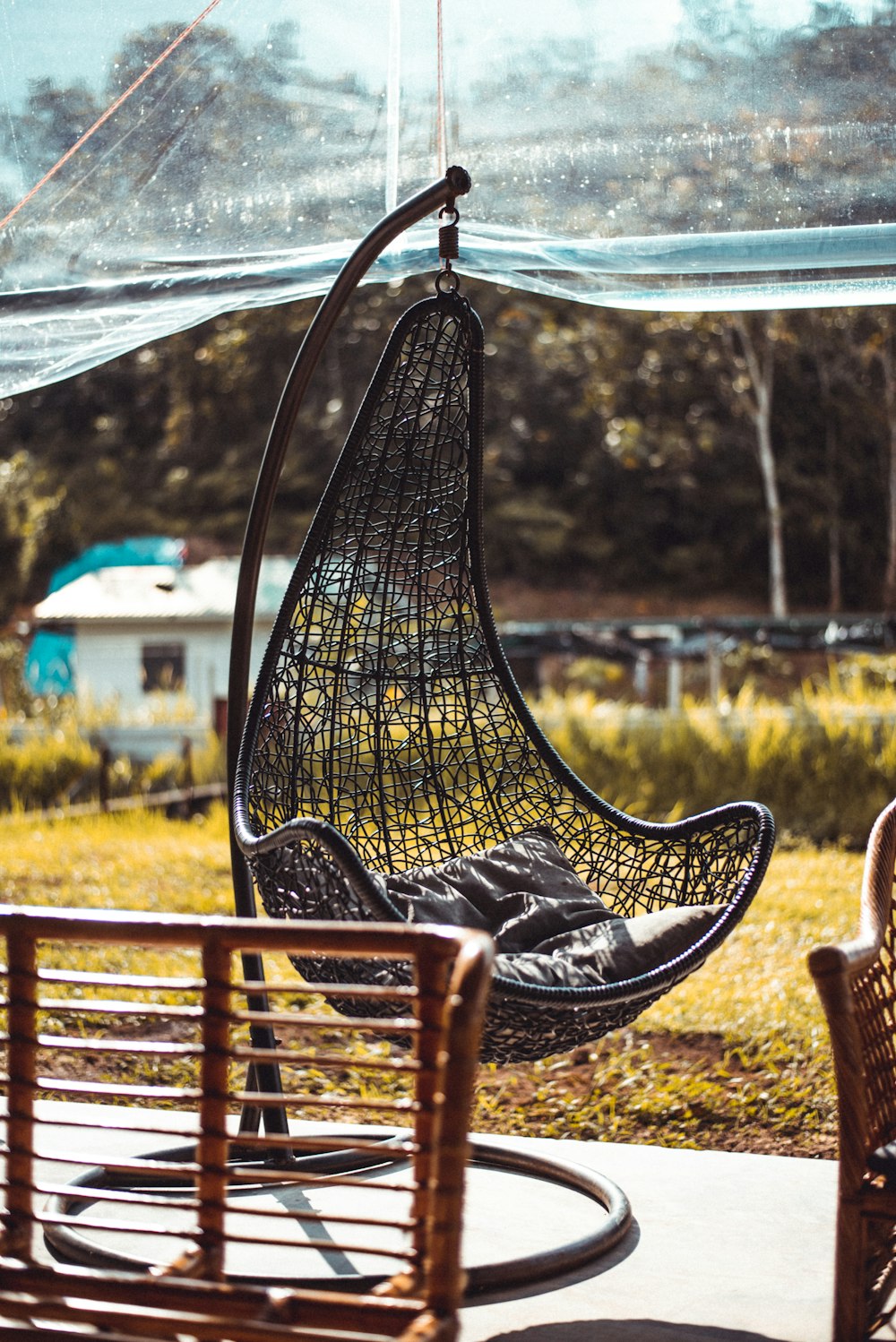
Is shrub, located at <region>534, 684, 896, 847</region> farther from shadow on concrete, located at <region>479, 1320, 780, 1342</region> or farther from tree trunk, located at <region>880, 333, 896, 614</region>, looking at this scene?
tree trunk, located at <region>880, 333, 896, 614</region>

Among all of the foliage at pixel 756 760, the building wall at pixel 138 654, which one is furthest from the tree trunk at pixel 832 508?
the foliage at pixel 756 760

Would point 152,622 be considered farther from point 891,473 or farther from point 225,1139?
point 225,1139

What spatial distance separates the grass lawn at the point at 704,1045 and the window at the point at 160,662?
682cm

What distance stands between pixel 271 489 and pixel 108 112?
33.4 inches

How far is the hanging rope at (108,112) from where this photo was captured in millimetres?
2529

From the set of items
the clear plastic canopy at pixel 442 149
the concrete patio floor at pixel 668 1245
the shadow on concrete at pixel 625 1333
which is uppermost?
the clear plastic canopy at pixel 442 149

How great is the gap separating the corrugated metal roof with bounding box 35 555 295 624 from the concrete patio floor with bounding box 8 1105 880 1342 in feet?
31.6

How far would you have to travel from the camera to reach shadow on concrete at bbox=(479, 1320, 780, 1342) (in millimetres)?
1742

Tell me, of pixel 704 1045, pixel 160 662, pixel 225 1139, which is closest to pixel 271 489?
pixel 225 1139

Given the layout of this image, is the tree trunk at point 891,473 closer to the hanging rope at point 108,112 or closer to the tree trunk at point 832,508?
the tree trunk at point 832,508

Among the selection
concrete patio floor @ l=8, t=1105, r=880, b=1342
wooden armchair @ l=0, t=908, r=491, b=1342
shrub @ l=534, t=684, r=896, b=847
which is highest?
wooden armchair @ l=0, t=908, r=491, b=1342

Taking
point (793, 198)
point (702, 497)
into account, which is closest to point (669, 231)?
point (793, 198)

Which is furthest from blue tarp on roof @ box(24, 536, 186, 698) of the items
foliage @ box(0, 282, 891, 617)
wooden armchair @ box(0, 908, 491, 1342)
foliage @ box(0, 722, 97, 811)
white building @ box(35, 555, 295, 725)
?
wooden armchair @ box(0, 908, 491, 1342)

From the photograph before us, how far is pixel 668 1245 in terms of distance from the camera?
206 cm
